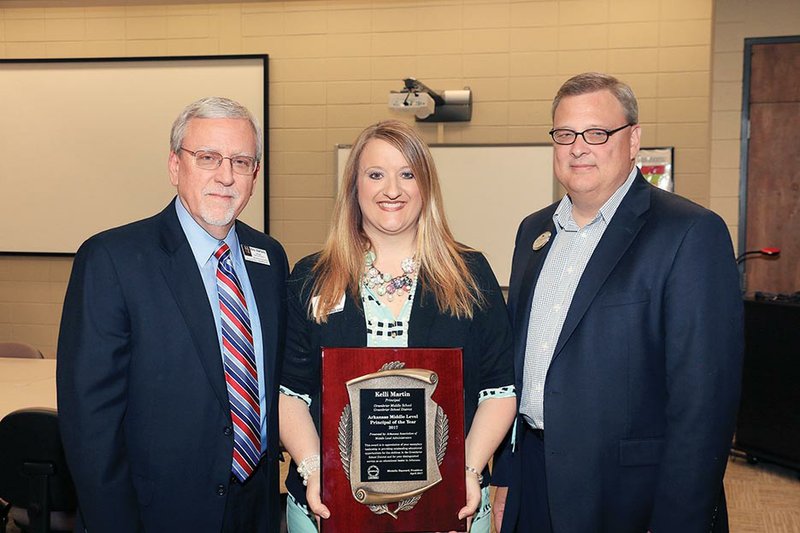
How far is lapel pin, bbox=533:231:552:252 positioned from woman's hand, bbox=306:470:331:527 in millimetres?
1031

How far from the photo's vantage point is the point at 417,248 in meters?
2.20

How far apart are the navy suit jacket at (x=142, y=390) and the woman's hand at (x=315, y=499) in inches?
9.0

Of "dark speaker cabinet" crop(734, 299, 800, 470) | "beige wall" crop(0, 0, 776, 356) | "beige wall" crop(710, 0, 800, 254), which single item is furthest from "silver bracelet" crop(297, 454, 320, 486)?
"beige wall" crop(710, 0, 800, 254)

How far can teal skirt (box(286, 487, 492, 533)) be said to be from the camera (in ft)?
6.88

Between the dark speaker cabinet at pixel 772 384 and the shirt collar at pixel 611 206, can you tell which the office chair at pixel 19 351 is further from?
the dark speaker cabinet at pixel 772 384

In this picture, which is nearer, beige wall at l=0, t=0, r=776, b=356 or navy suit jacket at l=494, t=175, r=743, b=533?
navy suit jacket at l=494, t=175, r=743, b=533

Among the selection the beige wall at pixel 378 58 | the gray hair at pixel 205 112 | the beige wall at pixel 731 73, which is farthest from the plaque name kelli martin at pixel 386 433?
the beige wall at pixel 731 73

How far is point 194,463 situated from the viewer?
6.59 ft

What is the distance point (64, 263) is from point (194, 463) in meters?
5.25

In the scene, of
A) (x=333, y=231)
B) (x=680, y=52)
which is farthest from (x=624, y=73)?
(x=333, y=231)

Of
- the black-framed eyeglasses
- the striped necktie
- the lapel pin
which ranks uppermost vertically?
the black-framed eyeglasses

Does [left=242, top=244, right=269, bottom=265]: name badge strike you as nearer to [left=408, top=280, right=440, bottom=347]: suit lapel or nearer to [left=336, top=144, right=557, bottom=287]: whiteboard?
[left=408, top=280, right=440, bottom=347]: suit lapel

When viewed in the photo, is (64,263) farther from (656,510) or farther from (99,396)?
(656,510)

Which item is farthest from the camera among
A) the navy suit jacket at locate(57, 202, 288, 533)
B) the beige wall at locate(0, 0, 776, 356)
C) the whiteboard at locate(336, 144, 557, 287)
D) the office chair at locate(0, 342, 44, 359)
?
the whiteboard at locate(336, 144, 557, 287)
